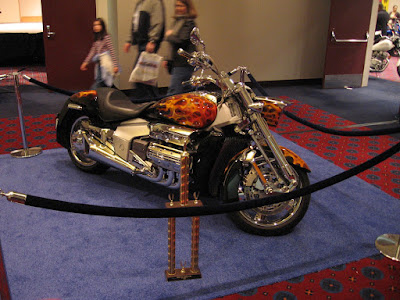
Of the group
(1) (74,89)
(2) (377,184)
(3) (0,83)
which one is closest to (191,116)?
(2) (377,184)

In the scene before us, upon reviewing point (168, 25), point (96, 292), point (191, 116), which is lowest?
point (96, 292)

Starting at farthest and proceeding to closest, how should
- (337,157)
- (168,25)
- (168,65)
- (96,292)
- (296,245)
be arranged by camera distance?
1. (168,25)
2. (168,65)
3. (337,157)
4. (296,245)
5. (96,292)

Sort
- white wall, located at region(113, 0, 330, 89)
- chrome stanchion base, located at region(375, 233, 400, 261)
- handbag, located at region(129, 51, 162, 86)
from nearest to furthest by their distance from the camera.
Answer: chrome stanchion base, located at region(375, 233, 400, 261) < handbag, located at region(129, 51, 162, 86) < white wall, located at region(113, 0, 330, 89)

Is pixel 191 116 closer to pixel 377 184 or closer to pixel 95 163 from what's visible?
pixel 95 163

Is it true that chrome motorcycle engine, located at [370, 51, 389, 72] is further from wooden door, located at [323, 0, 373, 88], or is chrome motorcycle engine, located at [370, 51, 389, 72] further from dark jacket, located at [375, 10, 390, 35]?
wooden door, located at [323, 0, 373, 88]

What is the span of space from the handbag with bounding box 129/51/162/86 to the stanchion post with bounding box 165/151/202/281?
239 cm

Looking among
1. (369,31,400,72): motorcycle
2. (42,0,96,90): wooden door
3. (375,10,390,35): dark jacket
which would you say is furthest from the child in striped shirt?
(375,10,390,35): dark jacket

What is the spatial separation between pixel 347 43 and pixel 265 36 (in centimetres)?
152

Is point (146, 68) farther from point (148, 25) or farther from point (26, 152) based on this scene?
point (26, 152)

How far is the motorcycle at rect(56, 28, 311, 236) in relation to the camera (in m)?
2.77

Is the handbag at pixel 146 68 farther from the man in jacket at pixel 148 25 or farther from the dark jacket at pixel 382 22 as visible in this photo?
the dark jacket at pixel 382 22

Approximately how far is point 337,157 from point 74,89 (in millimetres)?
4610

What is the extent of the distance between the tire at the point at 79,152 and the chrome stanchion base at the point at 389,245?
2.29m

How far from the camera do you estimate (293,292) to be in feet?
7.77
